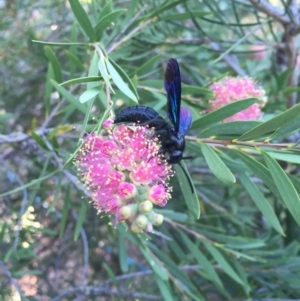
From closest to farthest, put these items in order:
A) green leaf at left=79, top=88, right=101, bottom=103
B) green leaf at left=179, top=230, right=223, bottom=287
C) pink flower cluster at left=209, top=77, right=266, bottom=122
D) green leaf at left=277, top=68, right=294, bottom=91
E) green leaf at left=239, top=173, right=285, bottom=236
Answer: green leaf at left=79, top=88, right=101, bottom=103 → green leaf at left=239, top=173, right=285, bottom=236 → pink flower cluster at left=209, top=77, right=266, bottom=122 → green leaf at left=179, top=230, right=223, bottom=287 → green leaf at left=277, top=68, right=294, bottom=91

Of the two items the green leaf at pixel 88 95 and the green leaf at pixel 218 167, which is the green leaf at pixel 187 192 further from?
the green leaf at pixel 88 95

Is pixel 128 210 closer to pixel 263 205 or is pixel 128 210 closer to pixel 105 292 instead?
pixel 263 205

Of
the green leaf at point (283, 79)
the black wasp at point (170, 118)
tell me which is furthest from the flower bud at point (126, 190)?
the green leaf at point (283, 79)

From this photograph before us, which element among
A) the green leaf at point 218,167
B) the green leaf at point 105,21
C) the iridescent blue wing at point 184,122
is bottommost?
the green leaf at point 218,167

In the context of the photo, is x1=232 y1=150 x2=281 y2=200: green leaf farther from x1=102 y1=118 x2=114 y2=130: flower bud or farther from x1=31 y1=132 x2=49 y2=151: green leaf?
x1=31 y1=132 x2=49 y2=151: green leaf

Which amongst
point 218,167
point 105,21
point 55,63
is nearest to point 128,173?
point 218,167

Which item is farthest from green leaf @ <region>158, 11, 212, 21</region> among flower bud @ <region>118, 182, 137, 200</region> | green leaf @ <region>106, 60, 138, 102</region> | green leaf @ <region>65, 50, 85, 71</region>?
flower bud @ <region>118, 182, 137, 200</region>

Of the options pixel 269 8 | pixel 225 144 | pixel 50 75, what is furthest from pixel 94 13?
pixel 225 144
